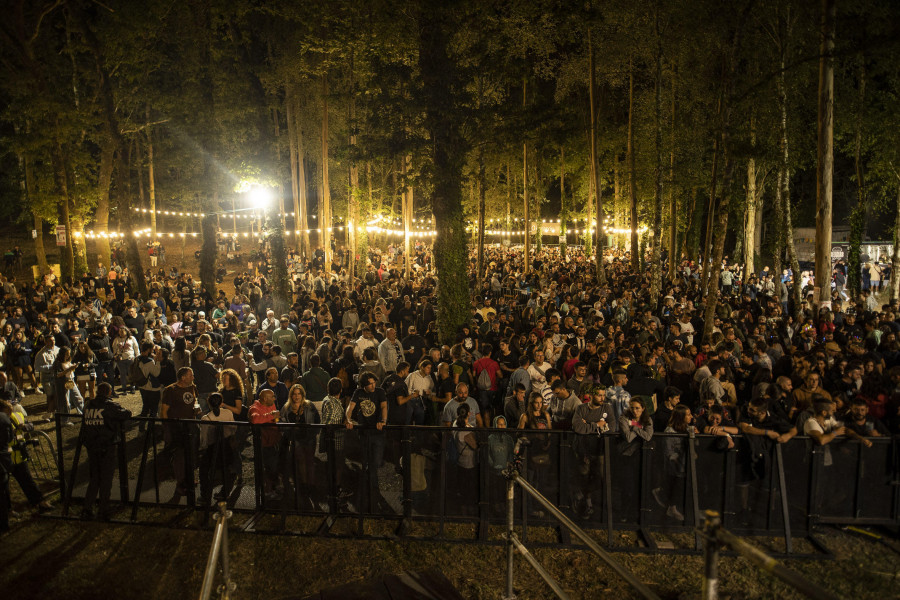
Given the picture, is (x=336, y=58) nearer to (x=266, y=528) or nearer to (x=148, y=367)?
(x=148, y=367)

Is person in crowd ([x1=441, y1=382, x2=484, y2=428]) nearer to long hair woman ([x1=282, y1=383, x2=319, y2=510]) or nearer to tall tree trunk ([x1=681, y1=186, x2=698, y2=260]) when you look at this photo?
long hair woman ([x1=282, y1=383, x2=319, y2=510])

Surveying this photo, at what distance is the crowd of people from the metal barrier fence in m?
0.09

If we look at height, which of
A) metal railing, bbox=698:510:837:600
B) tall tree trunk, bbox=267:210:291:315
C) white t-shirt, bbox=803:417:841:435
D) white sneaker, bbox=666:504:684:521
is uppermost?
tall tree trunk, bbox=267:210:291:315

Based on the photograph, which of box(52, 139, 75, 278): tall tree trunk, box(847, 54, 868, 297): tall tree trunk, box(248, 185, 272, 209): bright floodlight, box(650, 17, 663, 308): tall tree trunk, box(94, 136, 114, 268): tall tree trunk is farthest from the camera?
box(248, 185, 272, 209): bright floodlight

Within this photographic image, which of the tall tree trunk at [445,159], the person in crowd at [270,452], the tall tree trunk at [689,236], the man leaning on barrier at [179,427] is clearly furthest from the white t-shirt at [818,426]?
the tall tree trunk at [689,236]

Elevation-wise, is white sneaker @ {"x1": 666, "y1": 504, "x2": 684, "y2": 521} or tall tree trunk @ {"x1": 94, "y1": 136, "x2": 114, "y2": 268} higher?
tall tree trunk @ {"x1": 94, "y1": 136, "x2": 114, "y2": 268}

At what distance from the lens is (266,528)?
6812 millimetres

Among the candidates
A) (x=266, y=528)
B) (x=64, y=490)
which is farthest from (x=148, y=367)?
(x=266, y=528)

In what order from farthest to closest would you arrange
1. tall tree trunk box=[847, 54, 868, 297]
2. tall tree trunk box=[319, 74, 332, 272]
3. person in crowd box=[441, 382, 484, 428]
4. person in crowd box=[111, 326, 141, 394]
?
tall tree trunk box=[319, 74, 332, 272] < tall tree trunk box=[847, 54, 868, 297] < person in crowd box=[111, 326, 141, 394] < person in crowd box=[441, 382, 484, 428]

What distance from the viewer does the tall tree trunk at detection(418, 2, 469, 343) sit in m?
14.5

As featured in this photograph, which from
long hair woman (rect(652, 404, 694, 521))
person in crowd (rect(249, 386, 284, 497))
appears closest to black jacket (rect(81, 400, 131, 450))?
person in crowd (rect(249, 386, 284, 497))

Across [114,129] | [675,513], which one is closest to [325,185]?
[114,129]

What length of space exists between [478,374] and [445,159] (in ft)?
24.7

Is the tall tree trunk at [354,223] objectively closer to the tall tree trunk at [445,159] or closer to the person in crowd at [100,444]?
the tall tree trunk at [445,159]
